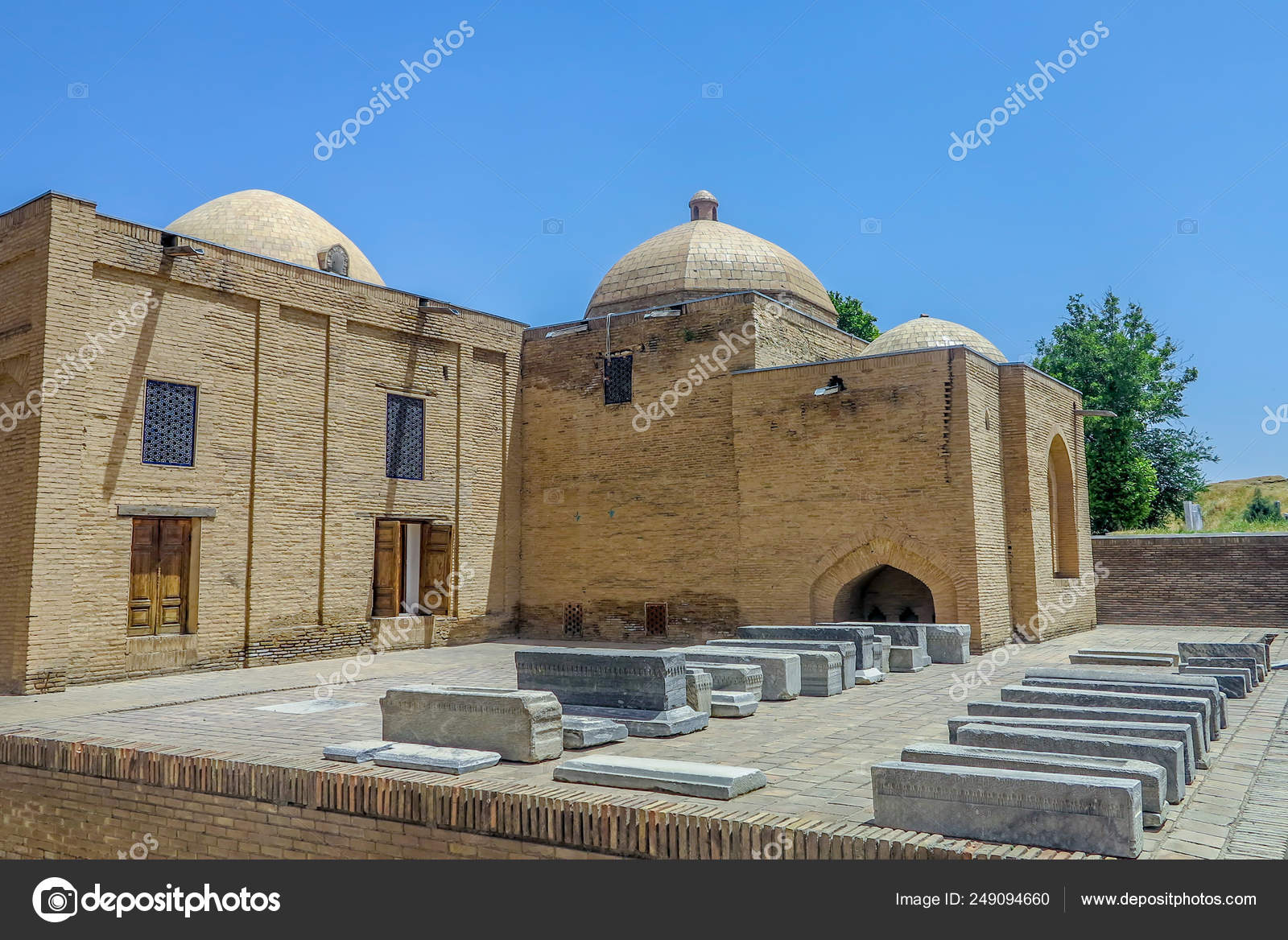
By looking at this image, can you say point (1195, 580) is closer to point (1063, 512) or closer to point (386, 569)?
point (1063, 512)

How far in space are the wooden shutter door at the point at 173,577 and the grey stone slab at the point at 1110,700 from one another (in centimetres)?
1080

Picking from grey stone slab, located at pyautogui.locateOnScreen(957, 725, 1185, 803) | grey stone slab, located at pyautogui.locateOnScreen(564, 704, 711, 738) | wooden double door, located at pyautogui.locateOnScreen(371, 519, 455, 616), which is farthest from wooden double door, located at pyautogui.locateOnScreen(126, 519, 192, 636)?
grey stone slab, located at pyautogui.locateOnScreen(957, 725, 1185, 803)

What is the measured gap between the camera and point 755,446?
16562 millimetres

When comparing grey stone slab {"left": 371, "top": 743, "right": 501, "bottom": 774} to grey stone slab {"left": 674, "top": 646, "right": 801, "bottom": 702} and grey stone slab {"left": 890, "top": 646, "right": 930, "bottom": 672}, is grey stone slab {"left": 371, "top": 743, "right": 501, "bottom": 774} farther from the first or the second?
grey stone slab {"left": 890, "top": 646, "right": 930, "bottom": 672}

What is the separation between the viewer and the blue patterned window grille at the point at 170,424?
13.3 metres

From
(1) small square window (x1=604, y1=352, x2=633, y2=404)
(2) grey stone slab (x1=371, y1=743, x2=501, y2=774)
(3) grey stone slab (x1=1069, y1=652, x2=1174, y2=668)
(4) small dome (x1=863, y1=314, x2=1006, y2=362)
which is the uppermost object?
(4) small dome (x1=863, y1=314, x2=1006, y2=362)

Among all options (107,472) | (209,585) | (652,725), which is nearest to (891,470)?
(652,725)

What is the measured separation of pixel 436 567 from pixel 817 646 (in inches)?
328

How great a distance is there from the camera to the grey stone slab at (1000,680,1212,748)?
7.17 m

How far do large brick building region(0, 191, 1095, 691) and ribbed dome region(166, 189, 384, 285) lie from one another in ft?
0.24

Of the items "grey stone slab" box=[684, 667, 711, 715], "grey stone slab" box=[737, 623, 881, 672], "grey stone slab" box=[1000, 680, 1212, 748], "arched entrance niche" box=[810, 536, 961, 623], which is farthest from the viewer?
"arched entrance niche" box=[810, 536, 961, 623]
